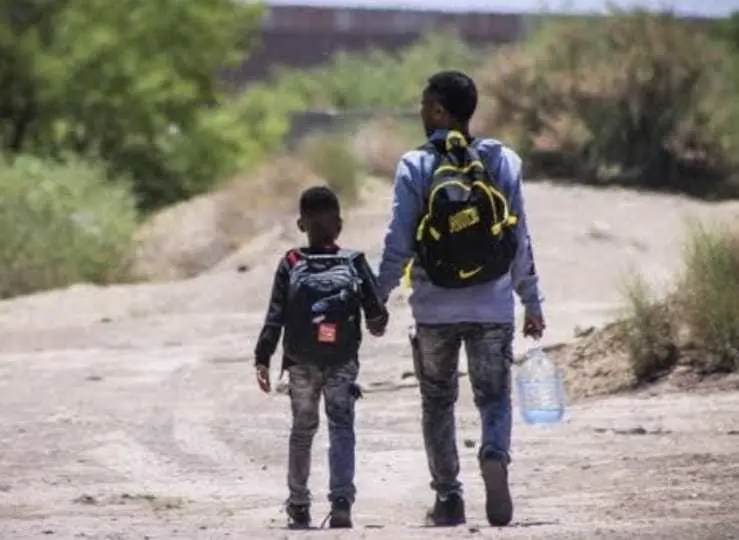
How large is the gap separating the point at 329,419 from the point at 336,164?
19756 mm

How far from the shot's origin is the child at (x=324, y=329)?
10.0m

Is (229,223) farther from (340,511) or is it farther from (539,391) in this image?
(340,511)

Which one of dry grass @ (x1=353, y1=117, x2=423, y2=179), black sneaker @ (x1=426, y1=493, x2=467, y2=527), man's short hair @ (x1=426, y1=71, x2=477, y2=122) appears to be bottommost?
black sneaker @ (x1=426, y1=493, x2=467, y2=527)

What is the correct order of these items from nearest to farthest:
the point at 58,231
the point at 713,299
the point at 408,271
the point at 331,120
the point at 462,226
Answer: the point at 462,226 → the point at 408,271 → the point at 713,299 → the point at 58,231 → the point at 331,120

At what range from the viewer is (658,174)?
31078 mm

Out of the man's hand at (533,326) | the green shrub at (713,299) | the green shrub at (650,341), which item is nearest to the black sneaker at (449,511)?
the man's hand at (533,326)

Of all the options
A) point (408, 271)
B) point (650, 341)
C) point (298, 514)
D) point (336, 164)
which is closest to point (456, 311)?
point (408, 271)

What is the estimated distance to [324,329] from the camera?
1002 cm

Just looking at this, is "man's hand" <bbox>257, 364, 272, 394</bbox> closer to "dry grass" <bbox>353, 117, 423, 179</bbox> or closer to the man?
the man

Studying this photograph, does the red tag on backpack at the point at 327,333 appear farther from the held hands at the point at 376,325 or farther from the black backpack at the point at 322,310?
the held hands at the point at 376,325

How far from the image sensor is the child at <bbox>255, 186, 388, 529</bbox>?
1002 cm

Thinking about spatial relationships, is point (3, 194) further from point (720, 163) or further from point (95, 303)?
point (720, 163)

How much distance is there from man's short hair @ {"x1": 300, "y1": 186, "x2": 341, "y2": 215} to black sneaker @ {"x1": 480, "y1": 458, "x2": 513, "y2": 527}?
1.31m

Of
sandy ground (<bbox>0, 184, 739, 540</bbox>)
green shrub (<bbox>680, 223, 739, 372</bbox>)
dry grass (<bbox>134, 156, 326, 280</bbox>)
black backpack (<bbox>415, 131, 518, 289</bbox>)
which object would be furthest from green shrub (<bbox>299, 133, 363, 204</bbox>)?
black backpack (<bbox>415, 131, 518, 289</bbox>)
